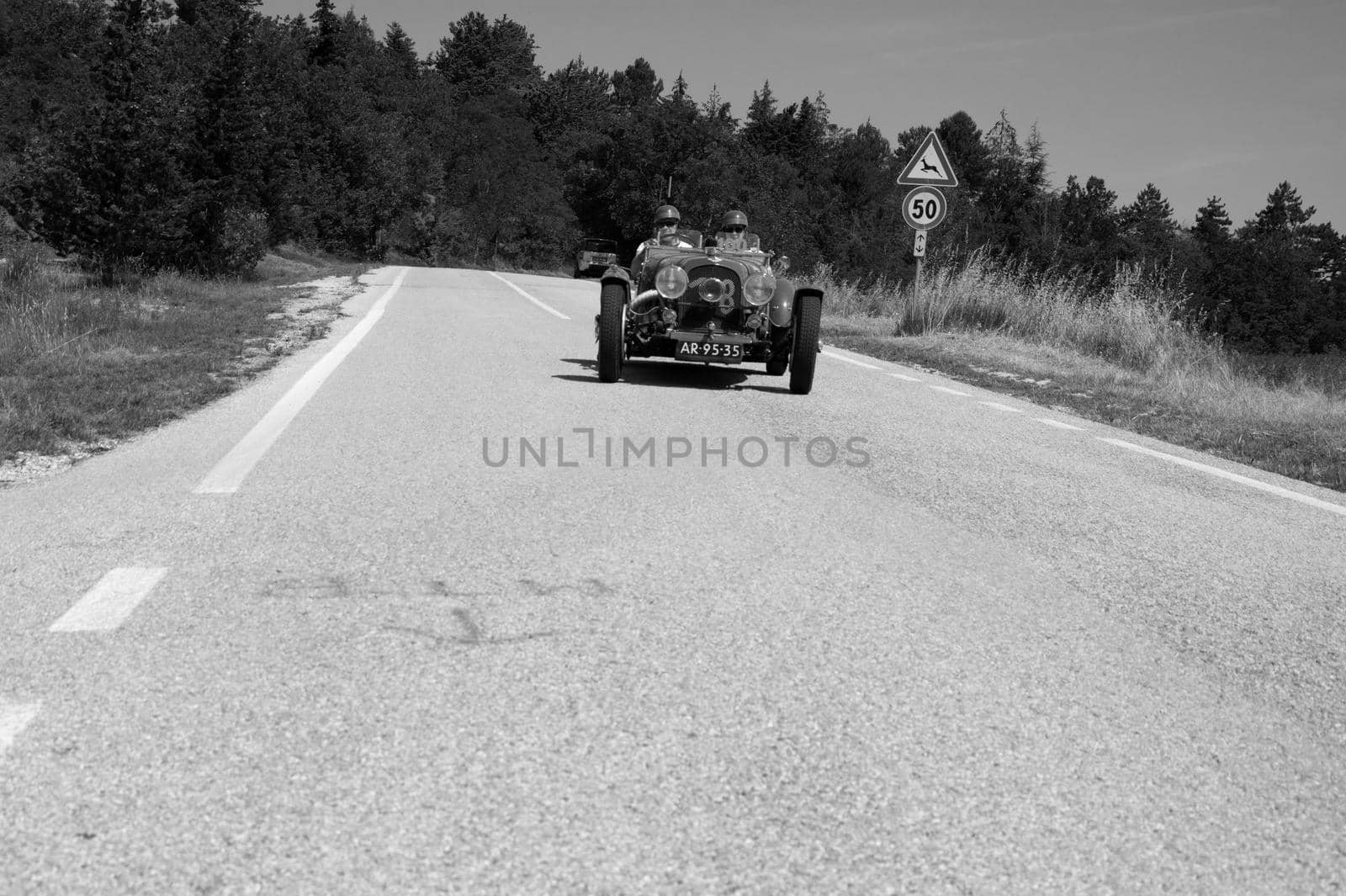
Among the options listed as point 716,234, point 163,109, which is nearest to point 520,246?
point 163,109

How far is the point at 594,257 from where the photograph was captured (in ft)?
144

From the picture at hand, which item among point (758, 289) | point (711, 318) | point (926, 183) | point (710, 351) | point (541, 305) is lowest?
point (541, 305)

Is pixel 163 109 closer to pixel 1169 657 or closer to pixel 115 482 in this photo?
pixel 115 482

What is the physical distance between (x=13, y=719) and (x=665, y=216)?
10.1 metres

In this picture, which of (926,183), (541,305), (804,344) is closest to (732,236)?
(804,344)

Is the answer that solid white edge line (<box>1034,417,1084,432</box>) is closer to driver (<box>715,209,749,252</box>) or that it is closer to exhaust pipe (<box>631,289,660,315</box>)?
exhaust pipe (<box>631,289,660,315</box>)

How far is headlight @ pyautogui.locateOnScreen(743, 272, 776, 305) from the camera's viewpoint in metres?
10.6

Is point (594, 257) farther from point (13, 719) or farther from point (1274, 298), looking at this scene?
point (1274, 298)

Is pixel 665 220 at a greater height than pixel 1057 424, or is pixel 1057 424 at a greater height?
pixel 665 220

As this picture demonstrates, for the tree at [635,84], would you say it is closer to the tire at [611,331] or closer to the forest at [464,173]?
the forest at [464,173]

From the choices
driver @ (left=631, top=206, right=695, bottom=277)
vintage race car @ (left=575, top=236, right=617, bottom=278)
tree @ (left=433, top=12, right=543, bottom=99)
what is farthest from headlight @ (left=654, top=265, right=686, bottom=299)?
tree @ (left=433, top=12, right=543, bottom=99)

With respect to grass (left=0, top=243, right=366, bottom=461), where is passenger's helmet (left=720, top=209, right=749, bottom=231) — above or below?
above

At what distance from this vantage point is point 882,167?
11406 centimetres

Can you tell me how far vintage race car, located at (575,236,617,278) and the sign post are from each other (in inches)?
1032
